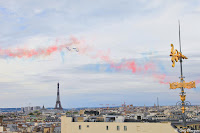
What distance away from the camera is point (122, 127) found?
64688 millimetres

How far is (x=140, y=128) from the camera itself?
205 feet

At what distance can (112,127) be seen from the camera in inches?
2589

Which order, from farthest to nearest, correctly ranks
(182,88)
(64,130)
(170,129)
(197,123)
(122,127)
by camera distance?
(197,123) → (64,130) → (122,127) → (170,129) → (182,88)

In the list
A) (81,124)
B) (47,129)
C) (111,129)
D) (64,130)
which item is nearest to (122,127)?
(111,129)

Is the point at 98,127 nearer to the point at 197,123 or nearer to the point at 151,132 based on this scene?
the point at 151,132

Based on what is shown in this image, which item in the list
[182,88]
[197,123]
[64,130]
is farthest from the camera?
[197,123]

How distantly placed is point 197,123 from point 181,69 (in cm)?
9465

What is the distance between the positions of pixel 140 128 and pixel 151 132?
2.31 metres

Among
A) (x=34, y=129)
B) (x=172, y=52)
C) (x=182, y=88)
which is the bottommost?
(x=34, y=129)

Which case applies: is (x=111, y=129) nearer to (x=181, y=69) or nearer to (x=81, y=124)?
(x=81, y=124)

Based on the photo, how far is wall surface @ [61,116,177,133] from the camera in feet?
198

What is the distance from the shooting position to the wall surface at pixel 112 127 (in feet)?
198

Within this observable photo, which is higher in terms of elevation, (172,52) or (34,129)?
(172,52)

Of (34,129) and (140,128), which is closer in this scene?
(140,128)
